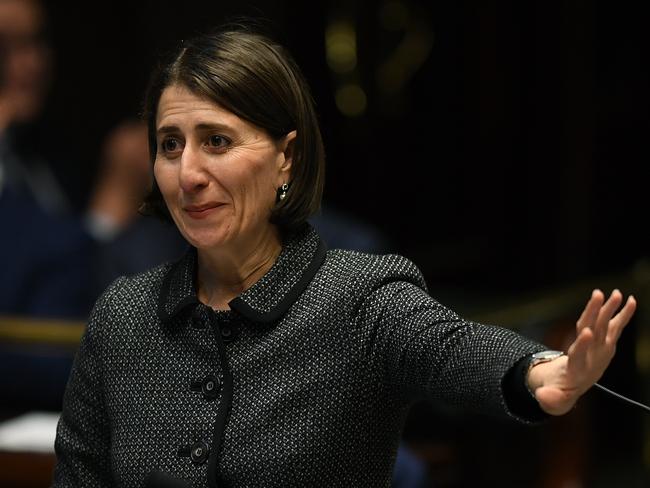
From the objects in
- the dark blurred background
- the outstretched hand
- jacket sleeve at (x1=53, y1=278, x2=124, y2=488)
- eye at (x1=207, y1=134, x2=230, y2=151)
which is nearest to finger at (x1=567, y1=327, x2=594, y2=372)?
the outstretched hand

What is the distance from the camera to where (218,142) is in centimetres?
216

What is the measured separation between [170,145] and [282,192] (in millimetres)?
201

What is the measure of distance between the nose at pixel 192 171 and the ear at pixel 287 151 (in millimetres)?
140

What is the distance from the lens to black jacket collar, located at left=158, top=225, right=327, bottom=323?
2.20 metres

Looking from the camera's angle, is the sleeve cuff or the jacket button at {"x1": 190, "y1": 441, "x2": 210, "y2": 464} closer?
the sleeve cuff

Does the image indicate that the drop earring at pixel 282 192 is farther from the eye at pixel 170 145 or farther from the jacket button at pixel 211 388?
the jacket button at pixel 211 388

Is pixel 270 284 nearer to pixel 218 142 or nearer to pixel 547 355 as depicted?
pixel 218 142

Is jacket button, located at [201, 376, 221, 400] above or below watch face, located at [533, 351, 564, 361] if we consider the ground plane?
below

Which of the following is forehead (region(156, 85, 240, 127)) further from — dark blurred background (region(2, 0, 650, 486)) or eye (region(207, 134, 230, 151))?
dark blurred background (region(2, 0, 650, 486))

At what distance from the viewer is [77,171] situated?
5703 mm

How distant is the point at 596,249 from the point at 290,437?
14.4 feet

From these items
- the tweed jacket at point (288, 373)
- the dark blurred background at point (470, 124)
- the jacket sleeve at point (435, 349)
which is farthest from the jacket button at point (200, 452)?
the dark blurred background at point (470, 124)

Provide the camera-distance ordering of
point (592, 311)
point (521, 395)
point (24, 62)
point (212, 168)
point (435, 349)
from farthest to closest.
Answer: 1. point (24, 62)
2. point (212, 168)
3. point (435, 349)
4. point (521, 395)
5. point (592, 311)

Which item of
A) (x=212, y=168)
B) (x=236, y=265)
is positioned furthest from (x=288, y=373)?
(x=212, y=168)
